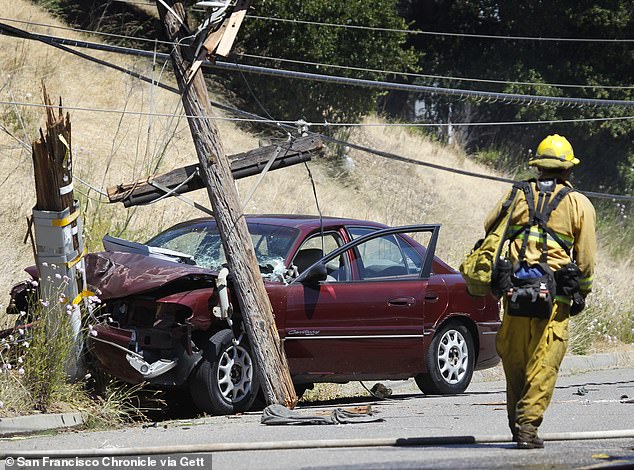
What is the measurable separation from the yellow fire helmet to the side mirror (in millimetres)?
3041

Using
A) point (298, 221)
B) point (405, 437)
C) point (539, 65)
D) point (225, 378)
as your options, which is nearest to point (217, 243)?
point (298, 221)

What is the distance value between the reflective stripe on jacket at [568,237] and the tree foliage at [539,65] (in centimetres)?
2147

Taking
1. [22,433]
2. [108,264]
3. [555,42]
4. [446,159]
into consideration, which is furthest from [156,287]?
[555,42]

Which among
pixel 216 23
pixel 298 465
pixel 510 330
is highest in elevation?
pixel 216 23

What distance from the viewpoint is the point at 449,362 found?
1094 cm

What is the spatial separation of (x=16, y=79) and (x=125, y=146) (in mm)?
2370

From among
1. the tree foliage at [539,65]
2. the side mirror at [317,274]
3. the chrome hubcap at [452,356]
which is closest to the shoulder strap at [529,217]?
the side mirror at [317,274]

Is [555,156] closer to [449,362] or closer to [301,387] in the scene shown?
[449,362]

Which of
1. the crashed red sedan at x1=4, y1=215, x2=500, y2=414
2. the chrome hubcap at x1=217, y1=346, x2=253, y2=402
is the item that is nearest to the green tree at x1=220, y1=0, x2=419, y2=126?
the crashed red sedan at x1=4, y1=215, x2=500, y2=414

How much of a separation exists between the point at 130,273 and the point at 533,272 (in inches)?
152

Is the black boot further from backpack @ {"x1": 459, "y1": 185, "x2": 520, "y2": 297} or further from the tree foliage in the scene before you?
the tree foliage

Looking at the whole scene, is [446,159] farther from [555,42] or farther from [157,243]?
[157,243]

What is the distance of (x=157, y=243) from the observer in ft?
35.1

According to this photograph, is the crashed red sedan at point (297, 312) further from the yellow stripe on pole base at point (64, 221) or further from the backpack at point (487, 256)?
the backpack at point (487, 256)
